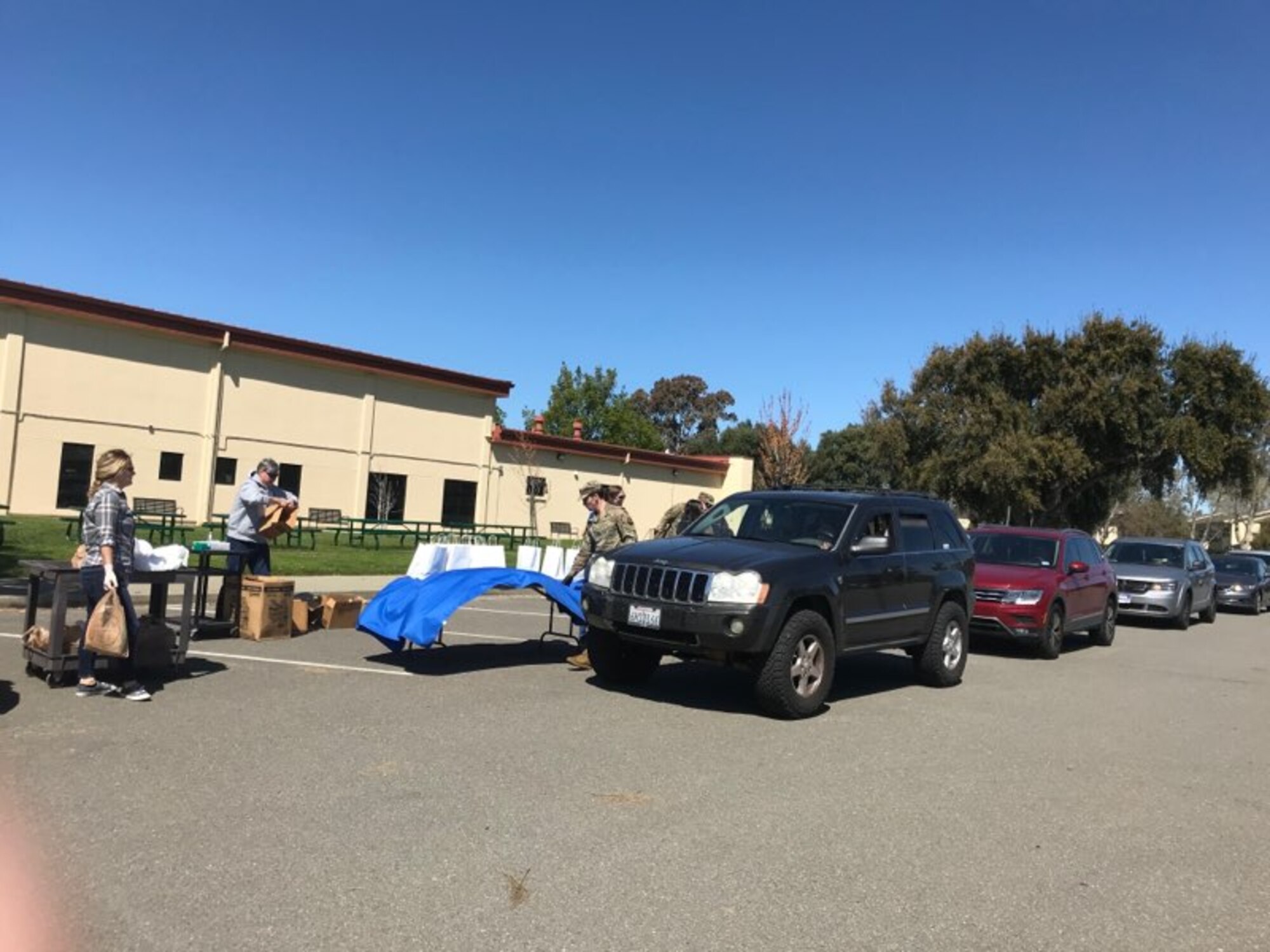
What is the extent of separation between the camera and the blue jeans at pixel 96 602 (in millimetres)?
7160

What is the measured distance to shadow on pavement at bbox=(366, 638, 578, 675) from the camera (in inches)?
368

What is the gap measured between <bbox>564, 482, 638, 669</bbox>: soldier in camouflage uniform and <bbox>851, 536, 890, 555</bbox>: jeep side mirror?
2535 mm

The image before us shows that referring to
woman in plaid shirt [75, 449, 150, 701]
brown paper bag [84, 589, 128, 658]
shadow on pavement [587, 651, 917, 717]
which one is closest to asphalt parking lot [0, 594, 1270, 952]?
shadow on pavement [587, 651, 917, 717]

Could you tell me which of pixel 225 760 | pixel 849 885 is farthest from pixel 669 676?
pixel 849 885

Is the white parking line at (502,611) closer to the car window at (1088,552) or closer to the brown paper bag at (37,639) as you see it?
the brown paper bag at (37,639)

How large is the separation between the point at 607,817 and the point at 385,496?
99.4 ft

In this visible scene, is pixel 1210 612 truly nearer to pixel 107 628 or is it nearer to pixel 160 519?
pixel 107 628

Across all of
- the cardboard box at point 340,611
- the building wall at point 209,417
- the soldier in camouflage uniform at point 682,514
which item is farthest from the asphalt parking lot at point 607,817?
the building wall at point 209,417

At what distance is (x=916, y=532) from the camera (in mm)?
9875

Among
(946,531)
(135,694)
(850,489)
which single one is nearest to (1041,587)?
(946,531)

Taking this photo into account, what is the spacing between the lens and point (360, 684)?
8289 mm

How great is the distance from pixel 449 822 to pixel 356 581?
12157 millimetres

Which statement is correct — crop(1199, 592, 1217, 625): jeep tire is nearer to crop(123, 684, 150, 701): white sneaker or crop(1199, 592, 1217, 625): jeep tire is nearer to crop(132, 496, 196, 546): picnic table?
crop(123, 684, 150, 701): white sneaker

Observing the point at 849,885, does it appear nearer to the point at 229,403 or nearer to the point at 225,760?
the point at 225,760
